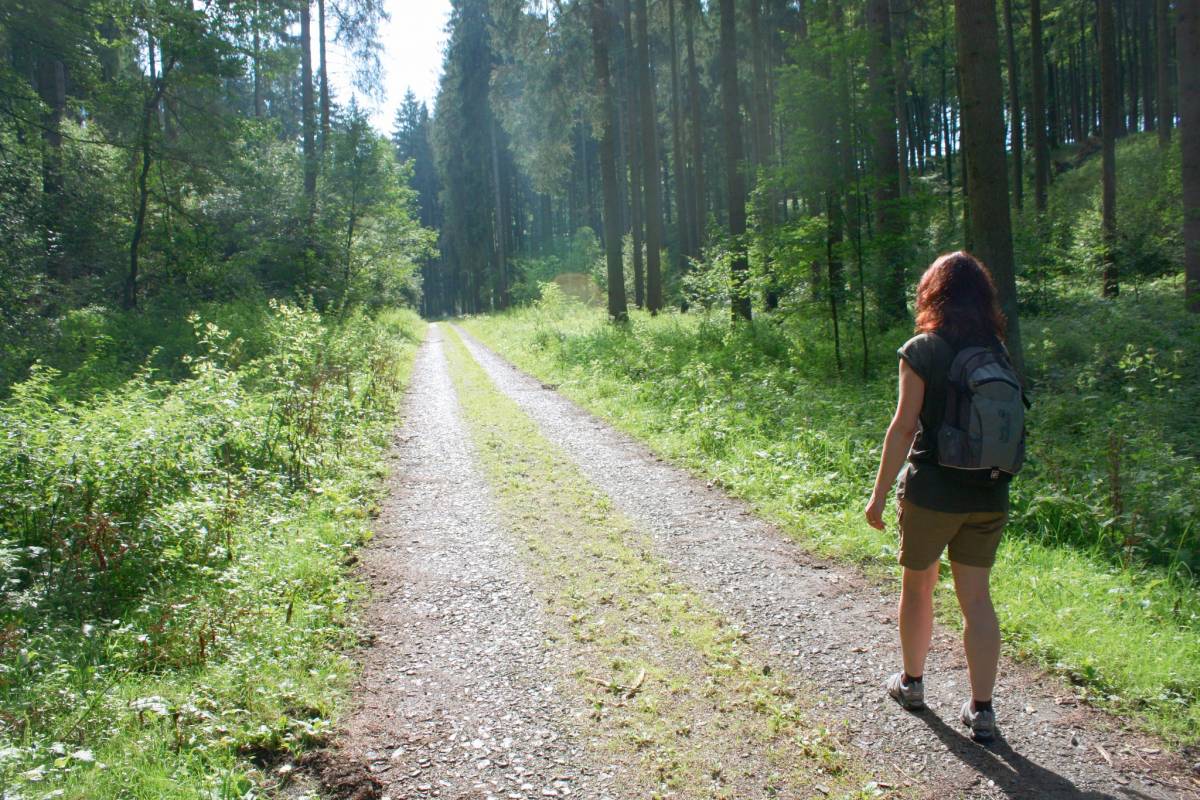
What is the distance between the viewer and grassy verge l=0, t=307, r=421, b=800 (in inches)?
123

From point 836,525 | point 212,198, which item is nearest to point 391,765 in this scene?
point 836,525

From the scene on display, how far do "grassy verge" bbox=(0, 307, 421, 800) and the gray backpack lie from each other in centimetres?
325

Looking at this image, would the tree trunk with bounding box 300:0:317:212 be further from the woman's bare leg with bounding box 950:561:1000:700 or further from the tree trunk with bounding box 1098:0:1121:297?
the woman's bare leg with bounding box 950:561:1000:700

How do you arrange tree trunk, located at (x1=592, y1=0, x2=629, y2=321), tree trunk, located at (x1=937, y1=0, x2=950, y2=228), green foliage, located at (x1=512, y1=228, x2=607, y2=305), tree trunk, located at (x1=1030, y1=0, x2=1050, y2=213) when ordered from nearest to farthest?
tree trunk, located at (x1=592, y1=0, x2=629, y2=321) → tree trunk, located at (x1=1030, y1=0, x2=1050, y2=213) → tree trunk, located at (x1=937, y1=0, x2=950, y2=228) → green foliage, located at (x1=512, y1=228, x2=607, y2=305)

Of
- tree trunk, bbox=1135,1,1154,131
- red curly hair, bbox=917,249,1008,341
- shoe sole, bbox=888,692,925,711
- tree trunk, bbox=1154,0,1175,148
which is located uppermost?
tree trunk, bbox=1135,1,1154,131

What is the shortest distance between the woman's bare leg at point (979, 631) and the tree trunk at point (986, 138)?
5.76 meters

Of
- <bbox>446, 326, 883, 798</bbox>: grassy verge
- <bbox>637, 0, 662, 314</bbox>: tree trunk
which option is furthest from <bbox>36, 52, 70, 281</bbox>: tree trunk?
<bbox>446, 326, 883, 798</bbox>: grassy verge

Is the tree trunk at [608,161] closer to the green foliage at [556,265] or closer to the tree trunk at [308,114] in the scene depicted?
the tree trunk at [308,114]

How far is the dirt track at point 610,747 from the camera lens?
116 inches

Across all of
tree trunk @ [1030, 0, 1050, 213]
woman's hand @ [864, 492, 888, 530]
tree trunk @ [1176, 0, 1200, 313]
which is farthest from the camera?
tree trunk @ [1030, 0, 1050, 213]

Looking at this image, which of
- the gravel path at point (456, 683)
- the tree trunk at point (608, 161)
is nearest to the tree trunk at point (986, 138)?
the gravel path at point (456, 683)

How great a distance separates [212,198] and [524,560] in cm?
1880

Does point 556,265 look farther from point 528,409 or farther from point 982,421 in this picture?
point 982,421

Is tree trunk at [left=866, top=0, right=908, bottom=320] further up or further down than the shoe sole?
further up
